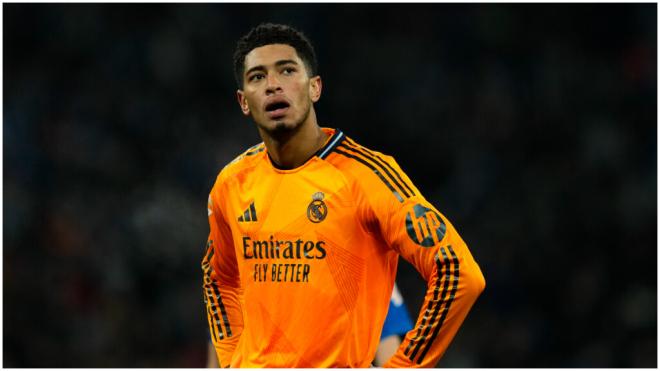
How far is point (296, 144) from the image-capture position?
11.1 ft

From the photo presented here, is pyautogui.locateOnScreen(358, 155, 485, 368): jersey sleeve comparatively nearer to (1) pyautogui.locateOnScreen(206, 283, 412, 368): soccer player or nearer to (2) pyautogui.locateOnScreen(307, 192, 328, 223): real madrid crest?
(2) pyautogui.locateOnScreen(307, 192, 328, 223): real madrid crest

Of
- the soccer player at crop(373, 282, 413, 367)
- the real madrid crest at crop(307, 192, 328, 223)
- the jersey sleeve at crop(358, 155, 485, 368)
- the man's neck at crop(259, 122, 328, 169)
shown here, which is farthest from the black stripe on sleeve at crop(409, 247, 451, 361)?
the soccer player at crop(373, 282, 413, 367)

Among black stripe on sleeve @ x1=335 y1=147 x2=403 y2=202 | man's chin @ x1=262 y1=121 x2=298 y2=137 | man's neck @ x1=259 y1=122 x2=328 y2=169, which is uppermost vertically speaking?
man's chin @ x1=262 y1=121 x2=298 y2=137

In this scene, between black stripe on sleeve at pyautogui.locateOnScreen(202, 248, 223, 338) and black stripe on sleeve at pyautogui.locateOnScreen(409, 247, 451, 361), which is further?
black stripe on sleeve at pyautogui.locateOnScreen(202, 248, 223, 338)

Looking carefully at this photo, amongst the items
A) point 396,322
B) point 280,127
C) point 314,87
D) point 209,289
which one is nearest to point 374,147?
point 396,322


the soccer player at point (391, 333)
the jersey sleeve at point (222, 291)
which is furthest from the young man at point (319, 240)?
the soccer player at point (391, 333)

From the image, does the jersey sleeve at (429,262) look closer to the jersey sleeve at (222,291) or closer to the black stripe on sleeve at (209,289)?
the jersey sleeve at (222,291)

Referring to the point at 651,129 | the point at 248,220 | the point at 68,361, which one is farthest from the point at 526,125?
the point at 248,220

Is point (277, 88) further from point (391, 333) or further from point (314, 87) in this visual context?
point (391, 333)

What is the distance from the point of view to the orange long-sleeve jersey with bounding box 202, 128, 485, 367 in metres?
3.13

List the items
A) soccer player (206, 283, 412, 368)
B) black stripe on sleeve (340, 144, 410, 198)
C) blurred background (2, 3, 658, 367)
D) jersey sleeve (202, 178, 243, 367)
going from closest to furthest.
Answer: black stripe on sleeve (340, 144, 410, 198)
jersey sleeve (202, 178, 243, 367)
soccer player (206, 283, 412, 368)
blurred background (2, 3, 658, 367)

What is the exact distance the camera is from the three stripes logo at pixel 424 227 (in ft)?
10.2

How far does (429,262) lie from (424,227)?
112 millimetres

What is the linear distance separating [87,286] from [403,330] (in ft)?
11.9
